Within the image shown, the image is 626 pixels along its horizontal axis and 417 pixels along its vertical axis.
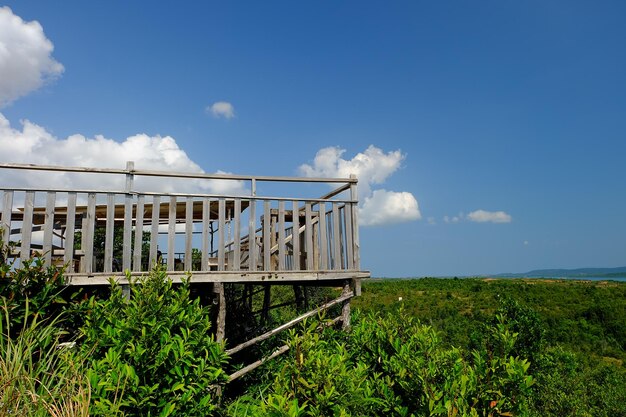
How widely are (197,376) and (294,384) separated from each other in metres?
1.14

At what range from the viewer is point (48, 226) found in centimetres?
598

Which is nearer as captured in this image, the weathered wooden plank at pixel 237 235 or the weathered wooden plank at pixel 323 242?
the weathered wooden plank at pixel 237 235

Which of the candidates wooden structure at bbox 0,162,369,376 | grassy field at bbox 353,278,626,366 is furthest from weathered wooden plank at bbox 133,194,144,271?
grassy field at bbox 353,278,626,366

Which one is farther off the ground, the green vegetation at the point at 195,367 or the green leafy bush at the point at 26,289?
the green leafy bush at the point at 26,289

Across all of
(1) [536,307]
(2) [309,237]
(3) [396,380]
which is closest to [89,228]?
(2) [309,237]

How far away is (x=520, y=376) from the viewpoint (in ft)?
10.3

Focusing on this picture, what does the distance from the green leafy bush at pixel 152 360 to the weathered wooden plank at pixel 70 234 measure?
2262 mm

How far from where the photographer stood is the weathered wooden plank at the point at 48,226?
588cm

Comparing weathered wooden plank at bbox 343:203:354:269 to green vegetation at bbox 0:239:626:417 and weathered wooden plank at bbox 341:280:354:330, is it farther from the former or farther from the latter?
green vegetation at bbox 0:239:626:417

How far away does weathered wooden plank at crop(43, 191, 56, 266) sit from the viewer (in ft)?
19.3

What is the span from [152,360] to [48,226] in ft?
11.3

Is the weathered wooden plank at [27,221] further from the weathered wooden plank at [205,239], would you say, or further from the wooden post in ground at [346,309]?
the wooden post in ground at [346,309]

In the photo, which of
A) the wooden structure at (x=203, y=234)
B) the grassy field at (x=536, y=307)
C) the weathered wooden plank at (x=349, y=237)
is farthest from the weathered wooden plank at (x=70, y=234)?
the grassy field at (x=536, y=307)

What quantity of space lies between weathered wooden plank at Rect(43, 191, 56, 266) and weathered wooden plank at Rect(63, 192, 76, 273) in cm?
18
